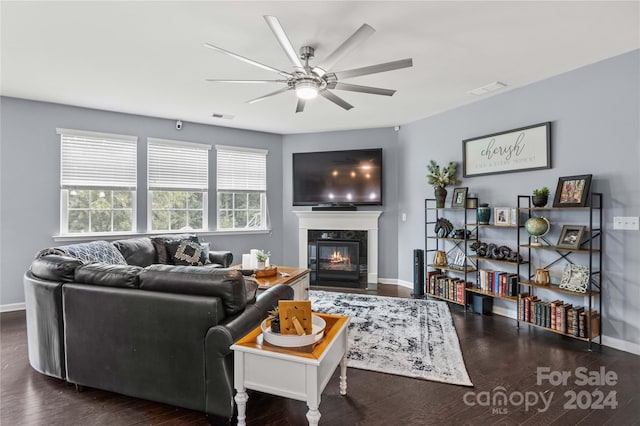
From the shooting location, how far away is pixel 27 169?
422cm

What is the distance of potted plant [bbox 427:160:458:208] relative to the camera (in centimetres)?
451

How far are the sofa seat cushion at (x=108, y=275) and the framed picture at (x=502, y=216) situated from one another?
3.74 metres

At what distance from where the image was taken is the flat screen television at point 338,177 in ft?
18.2

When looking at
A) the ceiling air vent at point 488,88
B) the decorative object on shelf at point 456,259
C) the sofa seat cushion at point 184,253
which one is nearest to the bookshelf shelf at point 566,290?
the decorative object on shelf at point 456,259

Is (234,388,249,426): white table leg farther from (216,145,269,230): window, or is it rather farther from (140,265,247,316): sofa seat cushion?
(216,145,269,230): window

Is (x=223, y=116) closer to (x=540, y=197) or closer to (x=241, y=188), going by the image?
(x=241, y=188)

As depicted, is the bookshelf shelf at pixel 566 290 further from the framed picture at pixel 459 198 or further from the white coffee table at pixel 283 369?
the white coffee table at pixel 283 369

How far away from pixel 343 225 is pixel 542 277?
3.03 metres

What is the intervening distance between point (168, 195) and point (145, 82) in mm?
1967

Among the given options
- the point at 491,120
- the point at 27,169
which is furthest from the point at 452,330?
the point at 27,169

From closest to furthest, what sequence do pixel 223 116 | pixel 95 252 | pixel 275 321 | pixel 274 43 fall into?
pixel 275 321 → pixel 274 43 → pixel 95 252 → pixel 223 116

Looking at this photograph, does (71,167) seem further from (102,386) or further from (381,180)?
(381,180)

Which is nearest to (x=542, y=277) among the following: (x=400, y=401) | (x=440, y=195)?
(x=440, y=195)

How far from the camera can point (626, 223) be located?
295cm
